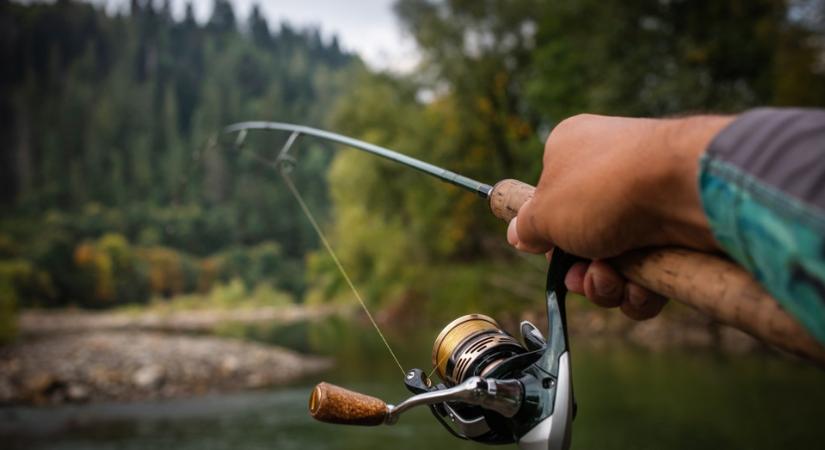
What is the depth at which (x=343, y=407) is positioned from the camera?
1189 mm

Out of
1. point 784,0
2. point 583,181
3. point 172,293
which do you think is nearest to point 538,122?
point 784,0

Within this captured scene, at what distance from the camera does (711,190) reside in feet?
2.49

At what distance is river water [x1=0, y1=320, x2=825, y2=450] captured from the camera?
6234mm

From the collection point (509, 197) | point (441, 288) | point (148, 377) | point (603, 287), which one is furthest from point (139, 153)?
point (603, 287)

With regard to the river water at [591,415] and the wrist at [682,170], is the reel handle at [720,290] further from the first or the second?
the river water at [591,415]

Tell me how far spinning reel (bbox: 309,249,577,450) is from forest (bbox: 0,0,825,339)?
1.88 meters

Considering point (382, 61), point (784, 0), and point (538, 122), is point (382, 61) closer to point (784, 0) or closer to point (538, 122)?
point (538, 122)

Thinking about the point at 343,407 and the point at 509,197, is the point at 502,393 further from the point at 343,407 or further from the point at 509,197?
the point at 509,197

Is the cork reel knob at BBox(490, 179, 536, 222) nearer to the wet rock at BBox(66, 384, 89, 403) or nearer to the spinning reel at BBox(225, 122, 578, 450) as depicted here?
the spinning reel at BBox(225, 122, 578, 450)

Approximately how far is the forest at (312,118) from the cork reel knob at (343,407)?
82.6 inches

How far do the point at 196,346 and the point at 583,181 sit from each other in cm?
1351

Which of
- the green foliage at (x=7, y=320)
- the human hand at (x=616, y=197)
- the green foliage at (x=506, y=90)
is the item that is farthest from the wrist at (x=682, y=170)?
the green foliage at (x=7, y=320)

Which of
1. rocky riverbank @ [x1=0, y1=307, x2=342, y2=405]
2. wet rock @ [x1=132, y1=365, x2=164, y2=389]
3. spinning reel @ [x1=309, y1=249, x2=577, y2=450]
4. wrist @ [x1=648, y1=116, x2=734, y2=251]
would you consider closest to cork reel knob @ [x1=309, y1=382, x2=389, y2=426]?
spinning reel @ [x1=309, y1=249, x2=577, y2=450]

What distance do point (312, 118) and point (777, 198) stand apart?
49.4 m
